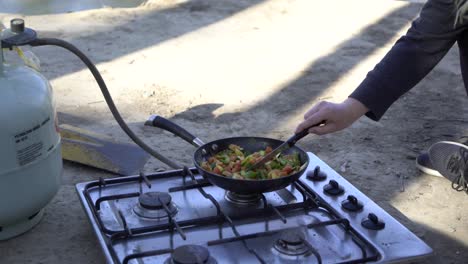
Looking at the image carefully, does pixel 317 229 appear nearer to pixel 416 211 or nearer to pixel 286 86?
pixel 416 211

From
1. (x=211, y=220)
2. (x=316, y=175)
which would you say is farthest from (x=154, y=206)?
(x=316, y=175)

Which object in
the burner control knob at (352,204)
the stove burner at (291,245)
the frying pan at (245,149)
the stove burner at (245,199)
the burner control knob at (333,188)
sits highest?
the frying pan at (245,149)

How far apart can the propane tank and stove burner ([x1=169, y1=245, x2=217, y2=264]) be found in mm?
406

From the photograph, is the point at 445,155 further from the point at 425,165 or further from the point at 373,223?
the point at 373,223

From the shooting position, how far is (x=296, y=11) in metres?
3.87

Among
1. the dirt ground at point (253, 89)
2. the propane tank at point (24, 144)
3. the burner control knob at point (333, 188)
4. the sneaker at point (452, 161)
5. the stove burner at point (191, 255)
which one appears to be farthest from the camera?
the sneaker at point (452, 161)

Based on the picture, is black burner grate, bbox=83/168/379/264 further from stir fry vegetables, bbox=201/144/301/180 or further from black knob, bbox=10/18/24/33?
black knob, bbox=10/18/24/33

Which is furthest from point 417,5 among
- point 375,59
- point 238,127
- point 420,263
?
point 420,263

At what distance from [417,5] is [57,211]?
2851 millimetres

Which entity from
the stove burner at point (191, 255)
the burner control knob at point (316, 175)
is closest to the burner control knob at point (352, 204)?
the burner control knob at point (316, 175)

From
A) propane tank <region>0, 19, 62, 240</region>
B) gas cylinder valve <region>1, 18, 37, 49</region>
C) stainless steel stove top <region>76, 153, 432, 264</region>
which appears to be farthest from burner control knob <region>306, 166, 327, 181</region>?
gas cylinder valve <region>1, 18, 37, 49</region>

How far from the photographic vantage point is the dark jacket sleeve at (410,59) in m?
1.66

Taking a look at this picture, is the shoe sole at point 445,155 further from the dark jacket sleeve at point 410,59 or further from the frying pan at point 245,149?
the frying pan at point 245,149

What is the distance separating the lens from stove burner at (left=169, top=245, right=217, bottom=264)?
4.45ft
